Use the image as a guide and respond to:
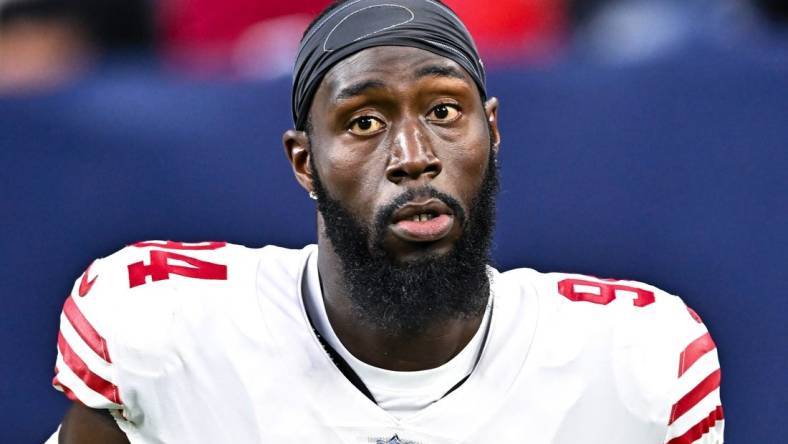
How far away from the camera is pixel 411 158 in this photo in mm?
1724

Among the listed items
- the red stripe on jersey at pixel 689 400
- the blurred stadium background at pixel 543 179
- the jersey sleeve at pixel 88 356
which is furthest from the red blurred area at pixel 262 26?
the red stripe on jersey at pixel 689 400

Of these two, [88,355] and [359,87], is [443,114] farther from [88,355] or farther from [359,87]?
[88,355]

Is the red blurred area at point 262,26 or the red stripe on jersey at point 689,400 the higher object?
the red blurred area at point 262,26

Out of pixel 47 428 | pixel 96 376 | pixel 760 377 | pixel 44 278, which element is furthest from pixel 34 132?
pixel 760 377

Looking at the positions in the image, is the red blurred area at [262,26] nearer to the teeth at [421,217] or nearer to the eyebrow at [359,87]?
the eyebrow at [359,87]

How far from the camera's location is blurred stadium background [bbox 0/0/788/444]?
8.32ft

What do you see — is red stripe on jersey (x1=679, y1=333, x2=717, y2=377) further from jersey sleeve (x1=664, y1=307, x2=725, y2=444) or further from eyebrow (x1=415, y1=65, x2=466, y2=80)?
eyebrow (x1=415, y1=65, x2=466, y2=80)

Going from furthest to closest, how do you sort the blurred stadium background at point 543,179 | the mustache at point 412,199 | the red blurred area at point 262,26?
the red blurred area at point 262,26 < the blurred stadium background at point 543,179 < the mustache at point 412,199

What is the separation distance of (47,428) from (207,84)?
28.1 inches

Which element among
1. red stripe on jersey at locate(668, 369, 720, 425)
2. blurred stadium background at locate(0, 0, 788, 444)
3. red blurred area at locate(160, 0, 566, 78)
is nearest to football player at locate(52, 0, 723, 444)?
red stripe on jersey at locate(668, 369, 720, 425)

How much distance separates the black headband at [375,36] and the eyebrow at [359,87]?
0.05 m

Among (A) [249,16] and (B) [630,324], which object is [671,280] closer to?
(B) [630,324]

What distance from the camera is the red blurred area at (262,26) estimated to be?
118 inches

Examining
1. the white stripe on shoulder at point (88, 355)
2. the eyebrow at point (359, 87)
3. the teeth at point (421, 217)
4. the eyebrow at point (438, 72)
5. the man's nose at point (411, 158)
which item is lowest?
the white stripe on shoulder at point (88, 355)
